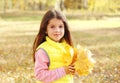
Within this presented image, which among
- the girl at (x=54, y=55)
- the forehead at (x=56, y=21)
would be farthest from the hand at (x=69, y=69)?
the forehead at (x=56, y=21)

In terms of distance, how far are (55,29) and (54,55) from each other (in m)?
0.31

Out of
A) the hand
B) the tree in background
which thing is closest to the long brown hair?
the hand

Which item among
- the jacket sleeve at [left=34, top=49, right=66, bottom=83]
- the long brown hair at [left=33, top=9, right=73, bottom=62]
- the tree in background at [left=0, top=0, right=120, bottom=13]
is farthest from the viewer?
the tree in background at [left=0, top=0, right=120, bottom=13]

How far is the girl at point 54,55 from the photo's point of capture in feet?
16.1

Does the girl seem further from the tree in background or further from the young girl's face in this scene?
the tree in background

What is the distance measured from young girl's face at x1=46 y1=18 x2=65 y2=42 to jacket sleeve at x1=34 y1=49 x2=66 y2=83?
0.23 meters

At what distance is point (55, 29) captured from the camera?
5.02m

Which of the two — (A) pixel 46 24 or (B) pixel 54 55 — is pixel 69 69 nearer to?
(B) pixel 54 55

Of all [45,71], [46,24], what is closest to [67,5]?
[46,24]

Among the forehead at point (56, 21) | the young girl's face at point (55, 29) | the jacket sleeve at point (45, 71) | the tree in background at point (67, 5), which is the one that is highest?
the forehead at point (56, 21)

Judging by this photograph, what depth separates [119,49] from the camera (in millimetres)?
16422

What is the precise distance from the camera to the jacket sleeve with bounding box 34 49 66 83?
16.0 ft

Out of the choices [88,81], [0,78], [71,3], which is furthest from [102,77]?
[71,3]

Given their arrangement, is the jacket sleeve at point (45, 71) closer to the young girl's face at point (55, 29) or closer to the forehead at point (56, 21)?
the young girl's face at point (55, 29)
